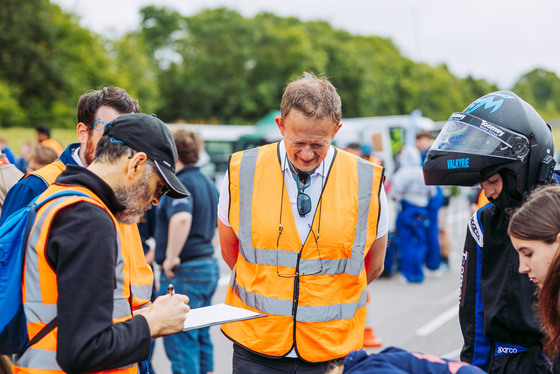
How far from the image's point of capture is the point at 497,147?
2273 mm

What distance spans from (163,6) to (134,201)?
4652 cm

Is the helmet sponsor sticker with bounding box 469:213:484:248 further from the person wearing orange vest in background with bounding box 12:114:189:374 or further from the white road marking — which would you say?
the white road marking

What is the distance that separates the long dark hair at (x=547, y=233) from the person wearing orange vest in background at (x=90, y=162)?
5.08 feet

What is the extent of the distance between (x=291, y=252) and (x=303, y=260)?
0.07 metres

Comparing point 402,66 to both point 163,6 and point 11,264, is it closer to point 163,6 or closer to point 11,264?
point 163,6

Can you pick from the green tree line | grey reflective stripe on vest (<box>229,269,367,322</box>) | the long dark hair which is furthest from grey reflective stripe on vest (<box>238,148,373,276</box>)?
the green tree line

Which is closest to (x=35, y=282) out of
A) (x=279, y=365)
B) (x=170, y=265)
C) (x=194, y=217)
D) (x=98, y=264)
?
(x=98, y=264)

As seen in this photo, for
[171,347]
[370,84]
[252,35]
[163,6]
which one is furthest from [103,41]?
[171,347]

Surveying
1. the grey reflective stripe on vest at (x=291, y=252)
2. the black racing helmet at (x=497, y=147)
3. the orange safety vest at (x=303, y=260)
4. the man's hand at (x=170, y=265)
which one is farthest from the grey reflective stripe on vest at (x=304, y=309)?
the man's hand at (x=170, y=265)

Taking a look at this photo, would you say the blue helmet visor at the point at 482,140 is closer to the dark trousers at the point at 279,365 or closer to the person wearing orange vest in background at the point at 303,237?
the person wearing orange vest in background at the point at 303,237

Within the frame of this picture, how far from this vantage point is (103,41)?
40.2m

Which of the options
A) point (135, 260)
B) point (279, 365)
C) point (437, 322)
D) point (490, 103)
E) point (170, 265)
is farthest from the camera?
point (437, 322)

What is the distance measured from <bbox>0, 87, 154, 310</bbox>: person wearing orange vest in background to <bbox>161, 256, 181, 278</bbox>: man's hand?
184 centimetres

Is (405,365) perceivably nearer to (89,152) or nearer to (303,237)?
(303,237)
